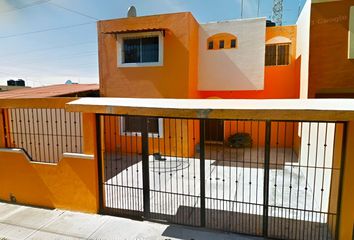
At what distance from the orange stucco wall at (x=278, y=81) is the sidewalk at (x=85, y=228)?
356 inches

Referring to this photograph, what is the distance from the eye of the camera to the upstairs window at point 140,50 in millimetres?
11461

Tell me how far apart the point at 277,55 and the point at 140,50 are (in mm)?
7305

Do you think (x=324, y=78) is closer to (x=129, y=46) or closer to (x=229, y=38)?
(x=229, y=38)

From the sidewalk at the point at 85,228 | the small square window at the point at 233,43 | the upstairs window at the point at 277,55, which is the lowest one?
the sidewalk at the point at 85,228

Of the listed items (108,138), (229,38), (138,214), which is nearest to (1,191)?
(138,214)

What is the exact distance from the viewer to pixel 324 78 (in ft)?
27.8

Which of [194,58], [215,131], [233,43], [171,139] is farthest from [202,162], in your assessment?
[215,131]

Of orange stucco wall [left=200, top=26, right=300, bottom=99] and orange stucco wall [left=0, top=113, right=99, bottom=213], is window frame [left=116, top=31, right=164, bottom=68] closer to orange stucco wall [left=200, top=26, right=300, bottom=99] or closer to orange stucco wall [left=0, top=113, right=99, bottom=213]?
orange stucco wall [left=200, top=26, right=300, bottom=99]

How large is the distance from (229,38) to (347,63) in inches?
222

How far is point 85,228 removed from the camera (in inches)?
206

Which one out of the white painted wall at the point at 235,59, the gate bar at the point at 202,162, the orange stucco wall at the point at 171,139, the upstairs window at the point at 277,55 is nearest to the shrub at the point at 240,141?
the orange stucco wall at the point at 171,139

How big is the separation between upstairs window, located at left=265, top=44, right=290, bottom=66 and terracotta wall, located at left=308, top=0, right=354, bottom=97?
422cm

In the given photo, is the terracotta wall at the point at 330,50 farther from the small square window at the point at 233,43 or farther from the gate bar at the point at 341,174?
the gate bar at the point at 341,174

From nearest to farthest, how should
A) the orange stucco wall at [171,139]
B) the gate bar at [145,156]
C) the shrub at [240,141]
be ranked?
the gate bar at [145,156] < the orange stucco wall at [171,139] < the shrub at [240,141]
